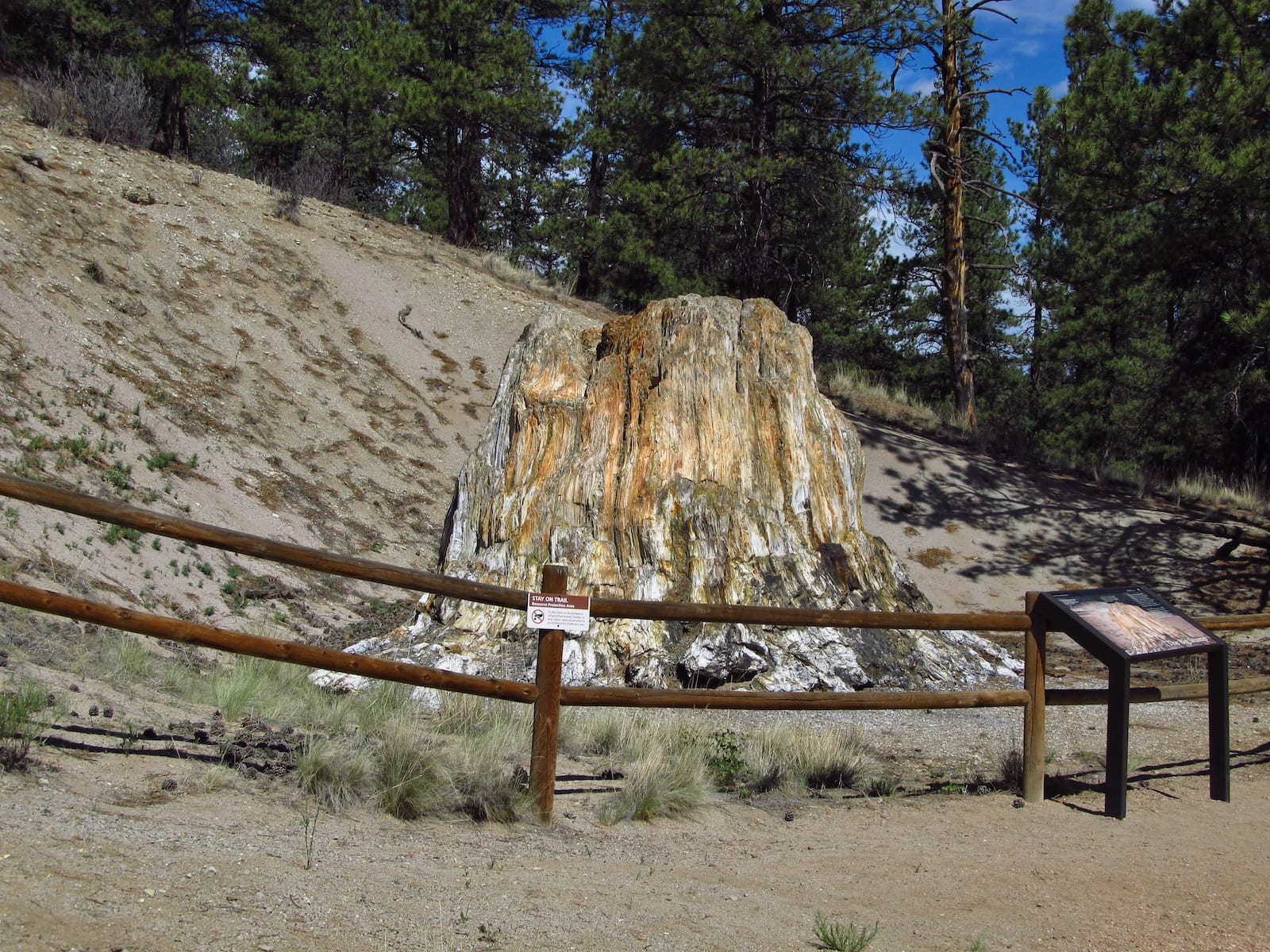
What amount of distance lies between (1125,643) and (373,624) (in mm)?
7341

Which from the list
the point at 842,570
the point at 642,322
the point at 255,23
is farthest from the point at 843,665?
the point at 255,23

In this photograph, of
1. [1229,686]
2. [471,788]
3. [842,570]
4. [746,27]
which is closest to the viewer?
[471,788]

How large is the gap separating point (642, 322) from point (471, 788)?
7415mm

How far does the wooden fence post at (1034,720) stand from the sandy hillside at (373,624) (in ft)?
0.59

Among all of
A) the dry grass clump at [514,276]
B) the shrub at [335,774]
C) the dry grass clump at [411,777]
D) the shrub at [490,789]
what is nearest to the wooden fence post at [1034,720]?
the shrub at [490,789]

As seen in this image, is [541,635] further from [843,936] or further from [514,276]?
[514,276]

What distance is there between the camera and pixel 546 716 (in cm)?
540

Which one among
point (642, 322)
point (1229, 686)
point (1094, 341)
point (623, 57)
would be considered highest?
point (623, 57)

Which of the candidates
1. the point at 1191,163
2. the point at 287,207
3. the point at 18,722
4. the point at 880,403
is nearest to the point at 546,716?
the point at 18,722

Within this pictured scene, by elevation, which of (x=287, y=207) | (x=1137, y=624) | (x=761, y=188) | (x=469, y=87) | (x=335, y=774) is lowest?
(x=335, y=774)

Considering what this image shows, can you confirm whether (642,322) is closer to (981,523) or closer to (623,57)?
(981,523)

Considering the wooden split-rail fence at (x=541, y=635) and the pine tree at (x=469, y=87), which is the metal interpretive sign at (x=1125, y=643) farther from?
the pine tree at (x=469, y=87)

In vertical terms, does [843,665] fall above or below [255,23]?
below

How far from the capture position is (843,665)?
9.85m
